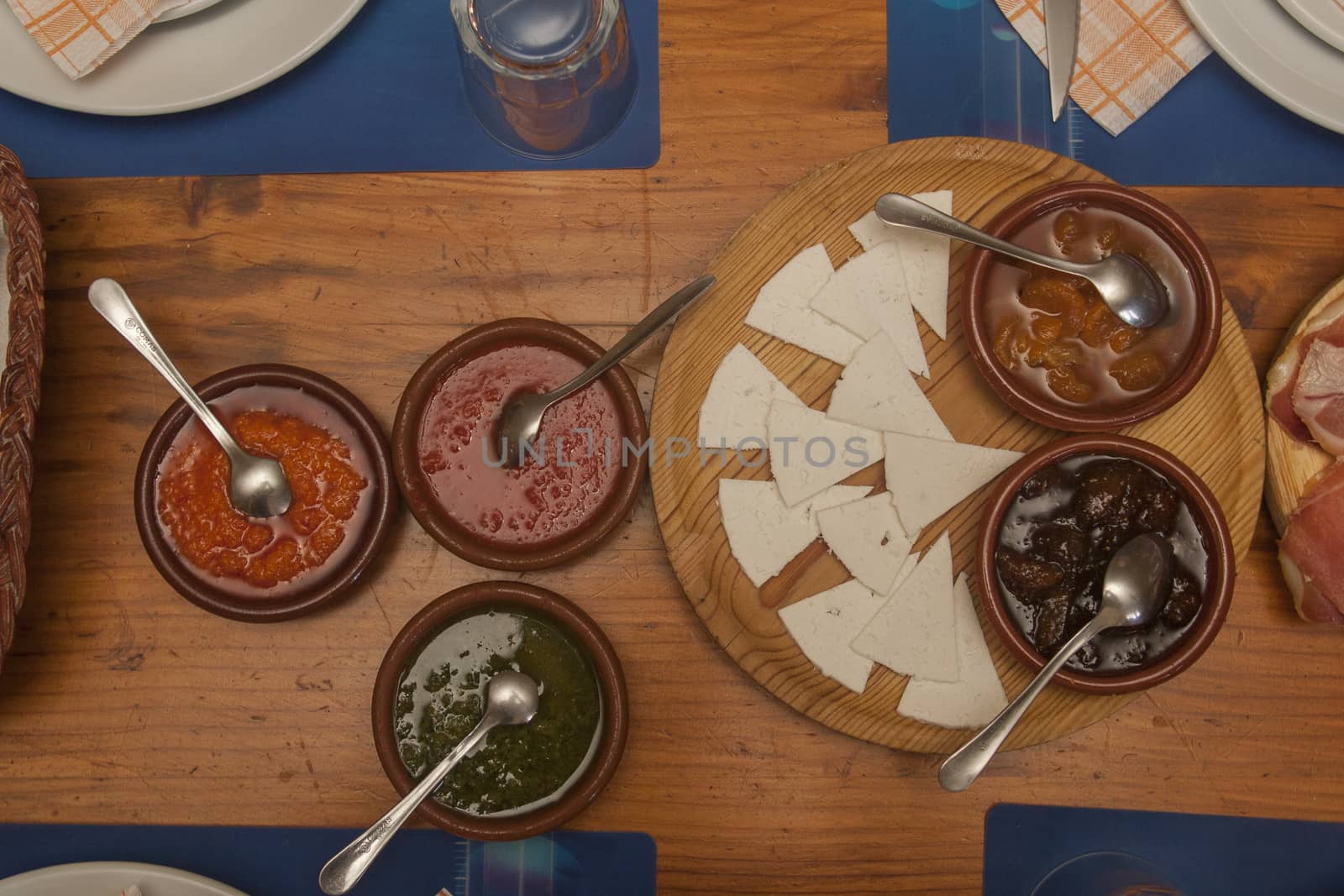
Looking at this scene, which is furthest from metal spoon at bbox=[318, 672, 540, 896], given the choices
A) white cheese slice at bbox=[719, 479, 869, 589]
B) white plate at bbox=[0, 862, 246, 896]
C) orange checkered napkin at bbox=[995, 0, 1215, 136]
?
orange checkered napkin at bbox=[995, 0, 1215, 136]

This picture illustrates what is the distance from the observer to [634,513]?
179cm

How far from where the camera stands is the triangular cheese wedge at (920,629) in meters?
1.68

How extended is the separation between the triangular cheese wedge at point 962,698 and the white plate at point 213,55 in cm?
172

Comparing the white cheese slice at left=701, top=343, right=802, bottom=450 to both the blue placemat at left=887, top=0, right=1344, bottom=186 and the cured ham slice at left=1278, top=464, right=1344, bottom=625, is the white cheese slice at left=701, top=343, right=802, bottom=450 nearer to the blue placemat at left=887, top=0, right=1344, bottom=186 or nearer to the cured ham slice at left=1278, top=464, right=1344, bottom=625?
the blue placemat at left=887, top=0, right=1344, bottom=186

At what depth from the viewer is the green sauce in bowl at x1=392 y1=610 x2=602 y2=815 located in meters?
1.61

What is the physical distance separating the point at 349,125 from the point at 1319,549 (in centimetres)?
209

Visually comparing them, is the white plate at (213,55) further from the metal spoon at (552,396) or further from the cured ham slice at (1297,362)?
the cured ham slice at (1297,362)

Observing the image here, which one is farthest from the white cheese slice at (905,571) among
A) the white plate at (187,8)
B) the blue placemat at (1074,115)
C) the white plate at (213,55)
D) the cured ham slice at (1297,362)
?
the white plate at (187,8)

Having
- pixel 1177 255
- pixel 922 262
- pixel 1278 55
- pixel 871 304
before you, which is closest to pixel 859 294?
pixel 871 304

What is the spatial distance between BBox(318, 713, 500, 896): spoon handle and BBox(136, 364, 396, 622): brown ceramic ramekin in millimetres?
367

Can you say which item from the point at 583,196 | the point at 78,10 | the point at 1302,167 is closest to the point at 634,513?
the point at 583,196

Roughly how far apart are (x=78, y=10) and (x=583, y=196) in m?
1.01

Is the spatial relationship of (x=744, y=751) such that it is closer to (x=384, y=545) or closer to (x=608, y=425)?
(x=608, y=425)

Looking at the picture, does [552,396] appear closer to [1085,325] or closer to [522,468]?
[522,468]
